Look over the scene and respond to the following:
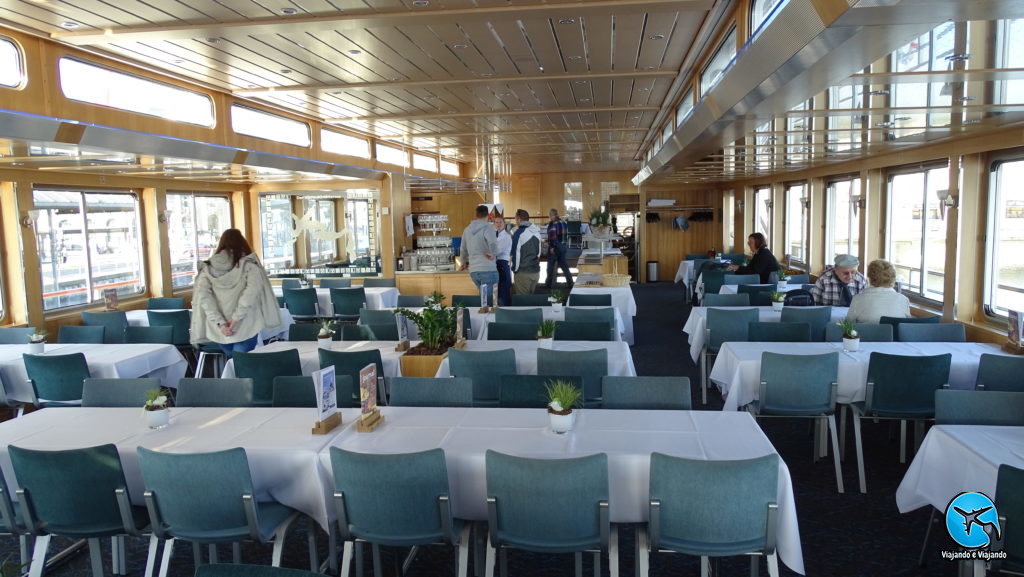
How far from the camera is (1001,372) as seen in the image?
450cm

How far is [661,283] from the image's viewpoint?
57.6ft

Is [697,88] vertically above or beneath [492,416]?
Answer: above

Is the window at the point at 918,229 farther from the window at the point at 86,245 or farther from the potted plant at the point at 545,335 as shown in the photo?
the window at the point at 86,245

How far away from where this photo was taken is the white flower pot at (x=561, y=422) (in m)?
3.36

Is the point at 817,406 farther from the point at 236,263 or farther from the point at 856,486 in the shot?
the point at 236,263

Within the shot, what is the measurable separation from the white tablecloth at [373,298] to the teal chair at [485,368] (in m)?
5.15

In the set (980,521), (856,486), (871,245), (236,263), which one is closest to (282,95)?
(236,263)

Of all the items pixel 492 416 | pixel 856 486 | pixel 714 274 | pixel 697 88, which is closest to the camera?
pixel 492 416

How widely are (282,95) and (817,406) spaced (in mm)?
6184

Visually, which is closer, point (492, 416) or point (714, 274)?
point (492, 416)

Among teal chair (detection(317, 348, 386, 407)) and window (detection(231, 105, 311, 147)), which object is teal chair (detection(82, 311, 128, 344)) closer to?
window (detection(231, 105, 311, 147))

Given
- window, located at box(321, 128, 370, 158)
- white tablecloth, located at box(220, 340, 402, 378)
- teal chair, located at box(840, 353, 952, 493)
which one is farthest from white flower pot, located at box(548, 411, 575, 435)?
window, located at box(321, 128, 370, 158)

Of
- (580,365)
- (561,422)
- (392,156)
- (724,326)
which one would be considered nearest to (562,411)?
(561,422)

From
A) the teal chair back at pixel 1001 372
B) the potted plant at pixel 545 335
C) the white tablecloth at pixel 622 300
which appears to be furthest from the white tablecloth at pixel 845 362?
the white tablecloth at pixel 622 300
